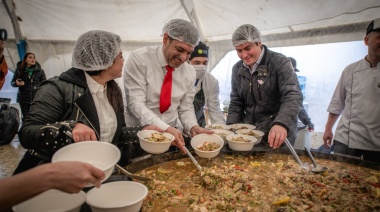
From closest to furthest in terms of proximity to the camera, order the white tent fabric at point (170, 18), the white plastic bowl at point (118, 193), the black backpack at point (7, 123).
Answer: the white plastic bowl at point (118, 193), the white tent fabric at point (170, 18), the black backpack at point (7, 123)

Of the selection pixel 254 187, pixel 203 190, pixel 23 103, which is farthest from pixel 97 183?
pixel 23 103

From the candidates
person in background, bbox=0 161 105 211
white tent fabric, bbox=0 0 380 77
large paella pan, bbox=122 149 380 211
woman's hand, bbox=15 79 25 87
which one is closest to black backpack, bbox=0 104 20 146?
woman's hand, bbox=15 79 25 87

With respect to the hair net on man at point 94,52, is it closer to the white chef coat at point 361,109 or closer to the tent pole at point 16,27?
the white chef coat at point 361,109

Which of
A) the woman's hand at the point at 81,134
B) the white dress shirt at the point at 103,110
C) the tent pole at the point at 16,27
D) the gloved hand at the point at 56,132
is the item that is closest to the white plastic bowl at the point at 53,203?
the woman's hand at the point at 81,134

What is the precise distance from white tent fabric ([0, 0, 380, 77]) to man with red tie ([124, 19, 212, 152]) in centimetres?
327

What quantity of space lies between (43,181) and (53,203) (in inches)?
20.3

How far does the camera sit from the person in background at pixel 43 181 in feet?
3.11

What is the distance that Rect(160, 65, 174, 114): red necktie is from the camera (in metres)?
3.21

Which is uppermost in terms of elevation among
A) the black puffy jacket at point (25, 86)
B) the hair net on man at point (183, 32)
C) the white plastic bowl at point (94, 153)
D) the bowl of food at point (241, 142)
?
the hair net on man at point (183, 32)

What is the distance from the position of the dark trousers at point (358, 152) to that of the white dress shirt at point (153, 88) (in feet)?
6.79

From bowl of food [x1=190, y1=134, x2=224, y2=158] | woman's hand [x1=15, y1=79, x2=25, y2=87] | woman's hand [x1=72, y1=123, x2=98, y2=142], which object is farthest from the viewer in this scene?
woman's hand [x1=15, y1=79, x2=25, y2=87]

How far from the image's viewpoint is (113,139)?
2.53m

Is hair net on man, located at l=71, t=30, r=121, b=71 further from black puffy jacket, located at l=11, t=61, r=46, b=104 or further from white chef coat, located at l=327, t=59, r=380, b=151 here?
black puffy jacket, located at l=11, t=61, r=46, b=104

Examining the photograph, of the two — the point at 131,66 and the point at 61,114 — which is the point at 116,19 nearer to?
the point at 131,66
